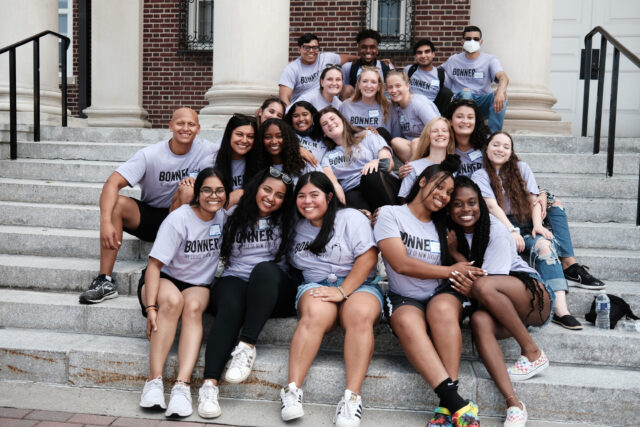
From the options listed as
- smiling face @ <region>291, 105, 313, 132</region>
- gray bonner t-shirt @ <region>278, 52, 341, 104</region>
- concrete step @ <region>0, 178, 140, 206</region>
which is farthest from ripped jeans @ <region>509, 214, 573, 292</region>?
concrete step @ <region>0, 178, 140, 206</region>

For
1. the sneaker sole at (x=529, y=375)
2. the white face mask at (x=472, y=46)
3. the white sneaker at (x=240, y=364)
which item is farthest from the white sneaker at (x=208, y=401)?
the white face mask at (x=472, y=46)

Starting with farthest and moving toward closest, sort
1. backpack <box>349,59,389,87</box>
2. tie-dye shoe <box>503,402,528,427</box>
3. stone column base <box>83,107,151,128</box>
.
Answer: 1. stone column base <box>83,107,151,128</box>
2. backpack <box>349,59,389,87</box>
3. tie-dye shoe <box>503,402,528,427</box>

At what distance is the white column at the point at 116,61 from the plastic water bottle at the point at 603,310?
708 cm

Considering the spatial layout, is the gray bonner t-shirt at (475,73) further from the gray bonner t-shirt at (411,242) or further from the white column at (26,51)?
the white column at (26,51)

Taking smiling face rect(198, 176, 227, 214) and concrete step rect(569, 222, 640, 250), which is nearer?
smiling face rect(198, 176, 227, 214)

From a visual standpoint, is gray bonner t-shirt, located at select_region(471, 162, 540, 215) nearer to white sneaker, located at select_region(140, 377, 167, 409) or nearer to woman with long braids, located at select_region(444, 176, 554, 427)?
woman with long braids, located at select_region(444, 176, 554, 427)

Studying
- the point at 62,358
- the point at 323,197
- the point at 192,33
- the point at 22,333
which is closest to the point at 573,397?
the point at 323,197

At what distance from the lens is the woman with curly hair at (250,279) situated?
11.1ft

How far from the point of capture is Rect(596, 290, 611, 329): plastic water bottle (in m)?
3.73

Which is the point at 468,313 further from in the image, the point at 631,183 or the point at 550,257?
the point at 631,183

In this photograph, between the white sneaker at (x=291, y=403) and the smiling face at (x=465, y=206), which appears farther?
the smiling face at (x=465, y=206)

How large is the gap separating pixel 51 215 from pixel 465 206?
3453mm

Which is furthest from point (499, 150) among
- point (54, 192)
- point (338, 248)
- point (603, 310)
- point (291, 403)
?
point (54, 192)

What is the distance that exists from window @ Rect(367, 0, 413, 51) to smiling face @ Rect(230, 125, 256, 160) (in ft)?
18.3
